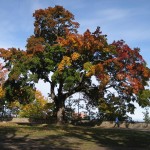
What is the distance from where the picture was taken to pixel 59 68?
125 feet

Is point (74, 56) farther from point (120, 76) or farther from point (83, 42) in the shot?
point (120, 76)

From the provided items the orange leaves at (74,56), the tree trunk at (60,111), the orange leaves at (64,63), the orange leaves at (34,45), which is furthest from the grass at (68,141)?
the tree trunk at (60,111)

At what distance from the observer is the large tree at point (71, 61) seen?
38.3 meters

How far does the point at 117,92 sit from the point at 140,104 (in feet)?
9.94

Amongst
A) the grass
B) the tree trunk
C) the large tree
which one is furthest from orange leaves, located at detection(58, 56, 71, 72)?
the grass

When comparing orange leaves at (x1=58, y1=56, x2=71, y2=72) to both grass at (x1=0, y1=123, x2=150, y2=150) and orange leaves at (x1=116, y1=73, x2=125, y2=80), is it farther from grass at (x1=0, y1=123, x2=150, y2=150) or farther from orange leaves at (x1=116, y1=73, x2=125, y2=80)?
grass at (x1=0, y1=123, x2=150, y2=150)

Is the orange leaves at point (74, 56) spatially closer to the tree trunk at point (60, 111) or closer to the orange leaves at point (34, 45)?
the orange leaves at point (34, 45)

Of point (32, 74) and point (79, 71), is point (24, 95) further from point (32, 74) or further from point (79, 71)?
point (79, 71)

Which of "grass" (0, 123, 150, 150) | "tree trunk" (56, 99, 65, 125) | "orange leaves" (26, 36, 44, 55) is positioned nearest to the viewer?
"grass" (0, 123, 150, 150)

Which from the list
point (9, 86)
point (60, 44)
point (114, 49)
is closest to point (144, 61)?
point (114, 49)

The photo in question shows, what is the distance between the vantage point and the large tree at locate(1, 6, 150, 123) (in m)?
38.3

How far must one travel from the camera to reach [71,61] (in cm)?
3909

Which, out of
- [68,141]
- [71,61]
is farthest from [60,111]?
[68,141]

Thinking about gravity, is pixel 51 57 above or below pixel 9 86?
above
